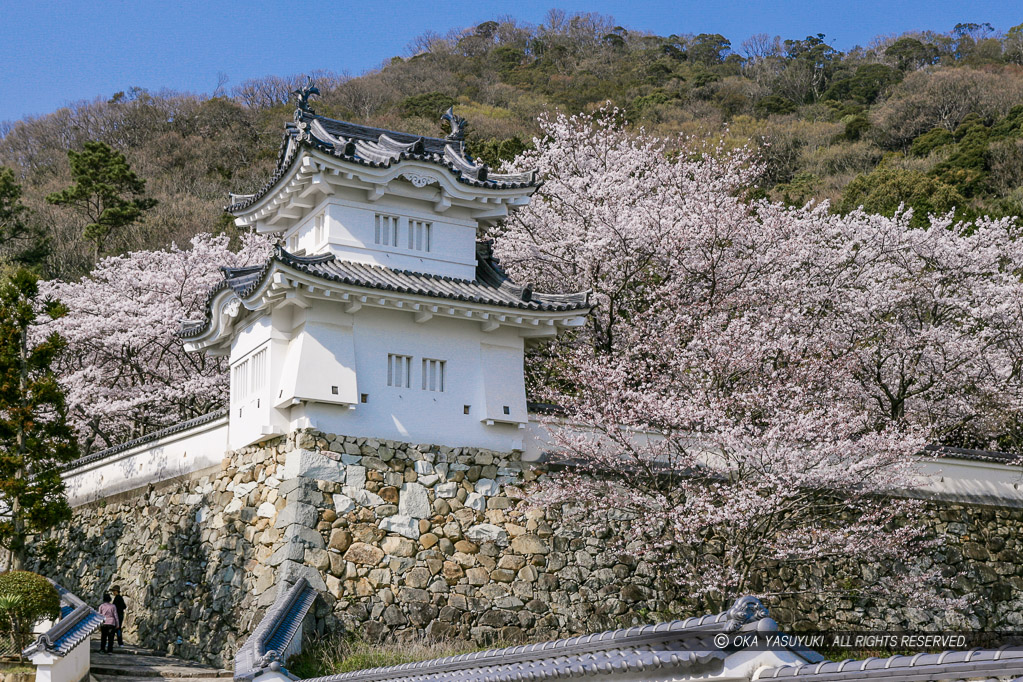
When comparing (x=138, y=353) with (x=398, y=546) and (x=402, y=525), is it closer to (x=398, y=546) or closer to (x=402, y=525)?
(x=402, y=525)

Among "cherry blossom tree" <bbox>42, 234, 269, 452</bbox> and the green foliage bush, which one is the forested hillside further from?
"cherry blossom tree" <bbox>42, 234, 269, 452</bbox>

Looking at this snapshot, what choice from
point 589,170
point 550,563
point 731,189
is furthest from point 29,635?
point 731,189

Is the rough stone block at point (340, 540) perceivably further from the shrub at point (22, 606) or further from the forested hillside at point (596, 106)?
the forested hillside at point (596, 106)

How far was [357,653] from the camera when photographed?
45.5ft

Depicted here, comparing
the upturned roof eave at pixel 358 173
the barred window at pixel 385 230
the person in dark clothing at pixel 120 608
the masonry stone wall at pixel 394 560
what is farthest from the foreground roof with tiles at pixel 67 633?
the upturned roof eave at pixel 358 173

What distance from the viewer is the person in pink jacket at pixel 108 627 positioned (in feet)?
53.5

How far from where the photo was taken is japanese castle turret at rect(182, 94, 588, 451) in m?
15.4

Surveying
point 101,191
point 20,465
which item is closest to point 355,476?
point 20,465

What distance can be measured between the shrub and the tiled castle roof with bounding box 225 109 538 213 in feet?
22.9

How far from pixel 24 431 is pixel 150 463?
10.4 ft

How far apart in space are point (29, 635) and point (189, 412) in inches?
425

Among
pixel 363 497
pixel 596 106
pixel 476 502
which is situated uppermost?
pixel 596 106

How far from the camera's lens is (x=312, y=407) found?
15.2m

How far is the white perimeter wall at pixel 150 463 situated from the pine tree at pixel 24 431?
1888 mm
